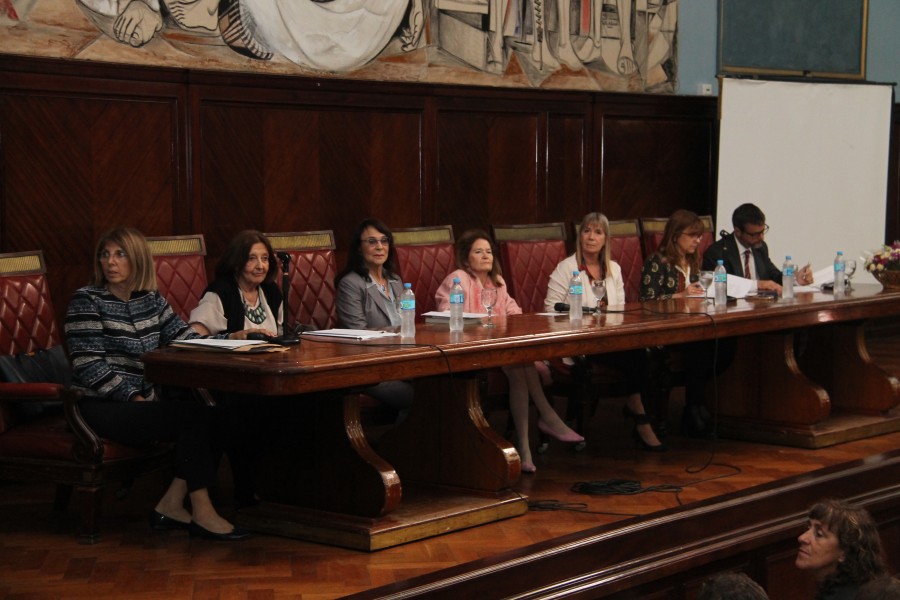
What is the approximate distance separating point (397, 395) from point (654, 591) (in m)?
1.35

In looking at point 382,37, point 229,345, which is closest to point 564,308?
point 229,345

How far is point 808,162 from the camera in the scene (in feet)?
29.1

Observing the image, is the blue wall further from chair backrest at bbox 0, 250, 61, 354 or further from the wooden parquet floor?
chair backrest at bbox 0, 250, 61, 354

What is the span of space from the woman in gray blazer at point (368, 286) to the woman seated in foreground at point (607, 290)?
80 cm

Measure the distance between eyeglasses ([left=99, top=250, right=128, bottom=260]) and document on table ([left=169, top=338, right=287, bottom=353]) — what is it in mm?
459

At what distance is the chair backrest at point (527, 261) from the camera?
6559 millimetres

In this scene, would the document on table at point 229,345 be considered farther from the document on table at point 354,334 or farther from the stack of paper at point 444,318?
the stack of paper at point 444,318

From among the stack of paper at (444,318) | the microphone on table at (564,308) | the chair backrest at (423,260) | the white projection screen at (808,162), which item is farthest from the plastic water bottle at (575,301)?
the white projection screen at (808,162)

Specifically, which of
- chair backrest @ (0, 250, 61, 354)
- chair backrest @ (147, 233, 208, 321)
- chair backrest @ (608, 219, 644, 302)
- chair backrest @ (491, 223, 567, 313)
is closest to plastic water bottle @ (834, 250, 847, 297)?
chair backrest @ (608, 219, 644, 302)

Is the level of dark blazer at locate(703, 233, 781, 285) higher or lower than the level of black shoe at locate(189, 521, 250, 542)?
higher

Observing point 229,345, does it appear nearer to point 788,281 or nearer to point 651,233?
point 788,281

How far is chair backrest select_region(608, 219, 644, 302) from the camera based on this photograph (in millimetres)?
7074

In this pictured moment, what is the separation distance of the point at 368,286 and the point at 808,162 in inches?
174

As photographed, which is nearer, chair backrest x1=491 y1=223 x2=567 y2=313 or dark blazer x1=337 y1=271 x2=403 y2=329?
dark blazer x1=337 y1=271 x2=403 y2=329
